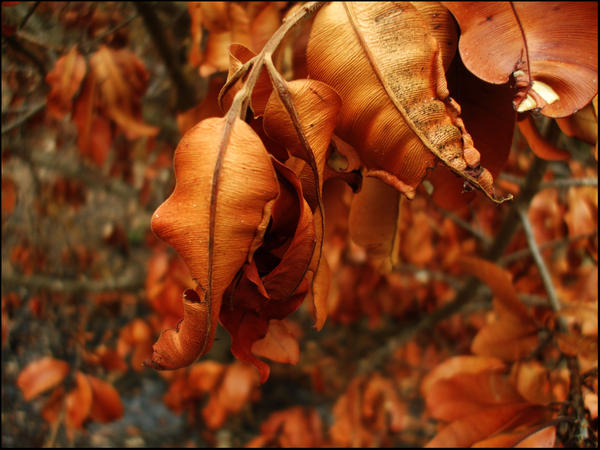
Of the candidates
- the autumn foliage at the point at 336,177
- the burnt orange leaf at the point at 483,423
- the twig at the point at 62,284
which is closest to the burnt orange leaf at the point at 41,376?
the autumn foliage at the point at 336,177

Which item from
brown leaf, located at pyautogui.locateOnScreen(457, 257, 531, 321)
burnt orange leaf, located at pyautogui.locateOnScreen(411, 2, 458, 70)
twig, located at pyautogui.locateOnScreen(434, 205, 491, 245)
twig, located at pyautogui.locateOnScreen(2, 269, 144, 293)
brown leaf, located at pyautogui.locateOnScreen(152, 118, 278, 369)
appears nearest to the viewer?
brown leaf, located at pyautogui.locateOnScreen(152, 118, 278, 369)

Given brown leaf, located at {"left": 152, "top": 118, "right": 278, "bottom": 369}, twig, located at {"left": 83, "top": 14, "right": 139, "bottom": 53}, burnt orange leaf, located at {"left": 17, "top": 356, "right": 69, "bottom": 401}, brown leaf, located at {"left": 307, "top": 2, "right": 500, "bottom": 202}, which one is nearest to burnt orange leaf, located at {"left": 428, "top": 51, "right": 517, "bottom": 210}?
brown leaf, located at {"left": 307, "top": 2, "right": 500, "bottom": 202}

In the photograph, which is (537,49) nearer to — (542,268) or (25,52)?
(542,268)

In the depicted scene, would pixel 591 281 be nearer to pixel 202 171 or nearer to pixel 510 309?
pixel 510 309

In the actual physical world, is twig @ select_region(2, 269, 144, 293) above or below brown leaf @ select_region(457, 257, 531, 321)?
below

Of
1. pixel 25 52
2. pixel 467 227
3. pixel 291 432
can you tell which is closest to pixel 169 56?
pixel 25 52

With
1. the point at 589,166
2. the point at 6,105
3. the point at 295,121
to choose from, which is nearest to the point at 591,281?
the point at 589,166

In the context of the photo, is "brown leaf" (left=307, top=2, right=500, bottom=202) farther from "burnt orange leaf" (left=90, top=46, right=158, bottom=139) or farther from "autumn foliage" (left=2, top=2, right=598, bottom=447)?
"burnt orange leaf" (left=90, top=46, right=158, bottom=139)
